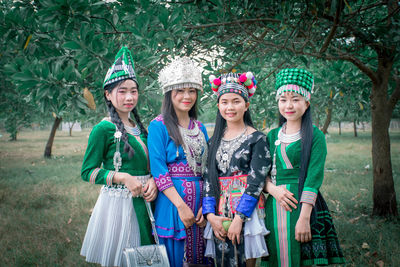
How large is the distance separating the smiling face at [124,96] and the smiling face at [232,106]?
692 mm

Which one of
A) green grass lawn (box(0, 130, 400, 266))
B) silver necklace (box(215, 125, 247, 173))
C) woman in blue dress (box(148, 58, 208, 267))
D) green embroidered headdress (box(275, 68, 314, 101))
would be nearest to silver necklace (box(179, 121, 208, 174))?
woman in blue dress (box(148, 58, 208, 267))

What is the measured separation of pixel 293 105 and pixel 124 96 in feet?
4.15

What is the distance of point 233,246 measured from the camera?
7.34 feet

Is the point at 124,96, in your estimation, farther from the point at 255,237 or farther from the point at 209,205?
the point at 255,237

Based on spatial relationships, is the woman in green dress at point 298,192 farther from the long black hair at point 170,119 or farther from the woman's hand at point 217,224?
the long black hair at point 170,119

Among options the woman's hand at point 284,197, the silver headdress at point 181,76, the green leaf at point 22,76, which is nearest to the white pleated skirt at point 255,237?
the woman's hand at point 284,197

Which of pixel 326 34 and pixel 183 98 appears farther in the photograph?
pixel 326 34

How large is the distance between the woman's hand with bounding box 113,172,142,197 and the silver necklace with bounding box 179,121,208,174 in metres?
0.42

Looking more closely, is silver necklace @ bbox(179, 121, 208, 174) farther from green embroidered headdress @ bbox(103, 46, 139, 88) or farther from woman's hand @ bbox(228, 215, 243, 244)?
green embroidered headdress @ bbox(103, 46, 139, 88)

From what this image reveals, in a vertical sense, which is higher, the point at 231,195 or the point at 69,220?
the point at 231,195

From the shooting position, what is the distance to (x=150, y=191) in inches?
89.1

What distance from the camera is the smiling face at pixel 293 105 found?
7.30 feet

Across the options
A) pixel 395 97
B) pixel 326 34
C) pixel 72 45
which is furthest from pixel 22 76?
pixel 395 97

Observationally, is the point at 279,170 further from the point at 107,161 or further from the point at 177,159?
the point at 107,161
